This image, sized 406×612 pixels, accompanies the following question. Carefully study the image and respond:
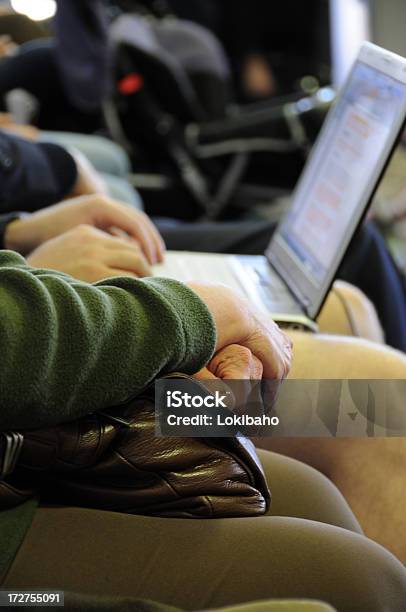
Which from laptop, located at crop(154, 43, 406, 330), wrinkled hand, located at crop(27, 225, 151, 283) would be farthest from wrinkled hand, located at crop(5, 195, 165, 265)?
wrinkled hand, located at crop(27, 225, 151, 283)

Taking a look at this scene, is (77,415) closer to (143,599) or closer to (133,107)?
(143,599)

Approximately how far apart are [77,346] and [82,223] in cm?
58

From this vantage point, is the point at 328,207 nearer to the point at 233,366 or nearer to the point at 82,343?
the point at 233,366

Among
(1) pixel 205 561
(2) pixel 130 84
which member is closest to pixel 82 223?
(1) pixel 205 561

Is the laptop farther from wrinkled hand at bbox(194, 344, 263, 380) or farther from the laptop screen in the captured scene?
wrinkled hand at bbox(194, 344, 263, 380)

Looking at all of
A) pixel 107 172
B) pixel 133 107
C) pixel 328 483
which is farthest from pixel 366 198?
pixel 133 107

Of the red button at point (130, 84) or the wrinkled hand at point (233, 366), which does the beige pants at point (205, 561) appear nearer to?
the wrinkled hand at point (233, 366)

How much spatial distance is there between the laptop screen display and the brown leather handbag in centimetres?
46

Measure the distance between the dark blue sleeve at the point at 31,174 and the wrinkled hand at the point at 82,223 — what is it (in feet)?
0.81

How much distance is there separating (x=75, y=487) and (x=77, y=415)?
0.08 m

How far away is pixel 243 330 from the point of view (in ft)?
2.64

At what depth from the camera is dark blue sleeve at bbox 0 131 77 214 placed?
1502mm

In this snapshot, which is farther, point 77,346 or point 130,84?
point 130,84

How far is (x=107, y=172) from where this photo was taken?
97.1 inches
